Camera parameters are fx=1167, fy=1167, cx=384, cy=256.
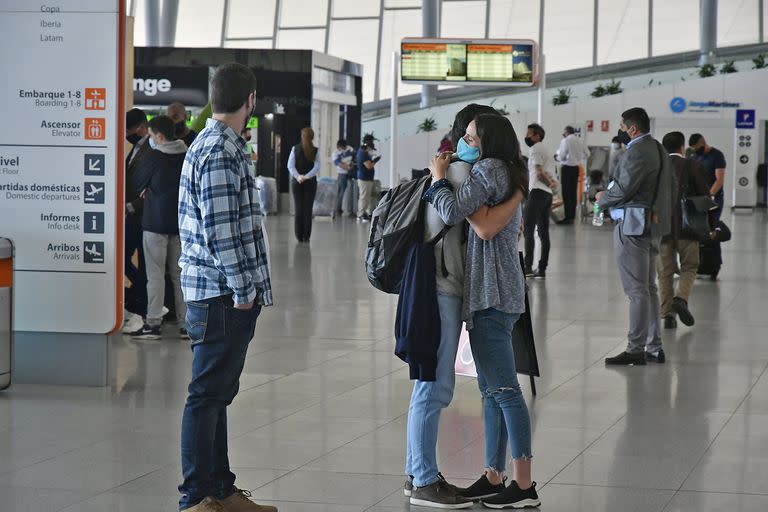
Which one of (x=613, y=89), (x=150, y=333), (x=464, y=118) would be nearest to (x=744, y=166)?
(x=613, y=89)

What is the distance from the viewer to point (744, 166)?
2919 centimetres

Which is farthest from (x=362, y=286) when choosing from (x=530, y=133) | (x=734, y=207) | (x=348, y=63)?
(x=734, y=207)

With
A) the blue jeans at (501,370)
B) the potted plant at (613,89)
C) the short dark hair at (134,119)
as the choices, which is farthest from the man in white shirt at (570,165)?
the blue jeans at (501,370)

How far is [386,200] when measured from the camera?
4355mm

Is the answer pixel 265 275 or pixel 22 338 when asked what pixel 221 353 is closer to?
pixel 265 275

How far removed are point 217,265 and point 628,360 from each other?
13.8ft

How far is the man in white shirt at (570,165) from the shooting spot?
22859 millimetres

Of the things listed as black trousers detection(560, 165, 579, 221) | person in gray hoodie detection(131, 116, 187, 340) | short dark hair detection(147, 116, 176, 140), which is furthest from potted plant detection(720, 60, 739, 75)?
short dark hair detection(147, 116, 176, 140)

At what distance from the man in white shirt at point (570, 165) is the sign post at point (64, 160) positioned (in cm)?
1723

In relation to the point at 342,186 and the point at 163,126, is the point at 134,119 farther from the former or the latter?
the point at 342,186

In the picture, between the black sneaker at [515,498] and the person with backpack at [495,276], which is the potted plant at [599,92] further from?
the black sneaker at [515,498]

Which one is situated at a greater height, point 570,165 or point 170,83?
point 170,83

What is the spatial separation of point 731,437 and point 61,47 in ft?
13.3

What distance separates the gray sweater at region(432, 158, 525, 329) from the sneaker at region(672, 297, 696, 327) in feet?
16.5
